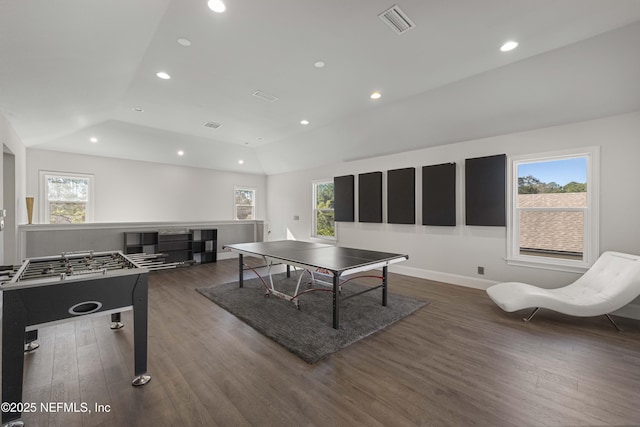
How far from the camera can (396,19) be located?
87.7 inches

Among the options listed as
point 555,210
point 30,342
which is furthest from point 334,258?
point 555,210

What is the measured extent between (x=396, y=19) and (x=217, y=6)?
1486mm

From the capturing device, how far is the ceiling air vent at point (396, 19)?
213cm

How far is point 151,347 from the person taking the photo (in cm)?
246

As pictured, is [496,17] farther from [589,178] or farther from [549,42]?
[589,178]

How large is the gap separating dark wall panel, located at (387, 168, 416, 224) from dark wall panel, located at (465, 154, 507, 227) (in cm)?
96

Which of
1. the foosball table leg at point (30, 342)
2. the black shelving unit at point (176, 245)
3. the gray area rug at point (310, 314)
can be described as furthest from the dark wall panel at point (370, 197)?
the foosball table leg at point (30, 342)

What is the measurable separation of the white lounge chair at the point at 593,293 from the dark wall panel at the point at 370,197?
271 centimetres

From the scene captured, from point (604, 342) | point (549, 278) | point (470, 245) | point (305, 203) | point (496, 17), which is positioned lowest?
point (604, 342)

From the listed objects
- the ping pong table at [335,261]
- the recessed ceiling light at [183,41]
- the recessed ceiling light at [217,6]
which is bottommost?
the ping pong table at [335,261]

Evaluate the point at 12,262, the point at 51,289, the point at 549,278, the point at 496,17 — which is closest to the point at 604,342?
the point at 549,278

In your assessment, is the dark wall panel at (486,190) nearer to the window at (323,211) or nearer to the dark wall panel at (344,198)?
the dark wall panel at (344,198)

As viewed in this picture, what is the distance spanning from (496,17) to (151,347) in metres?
4.27

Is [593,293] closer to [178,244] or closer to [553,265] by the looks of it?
[553,265]
